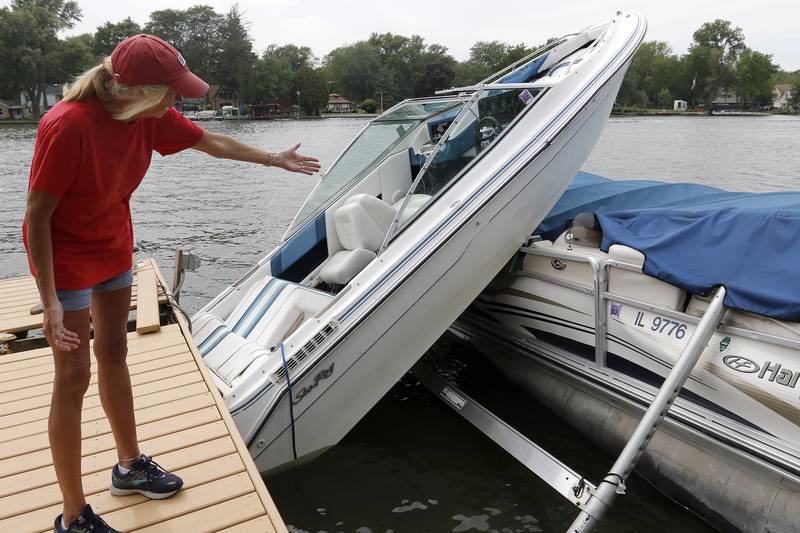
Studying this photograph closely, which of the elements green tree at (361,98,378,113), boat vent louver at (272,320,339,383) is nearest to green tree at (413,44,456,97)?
green tree at (361,98,378,113)

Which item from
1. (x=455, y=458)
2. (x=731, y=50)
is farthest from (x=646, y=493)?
(x=731, y=50)

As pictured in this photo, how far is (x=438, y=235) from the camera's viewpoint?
4.24m

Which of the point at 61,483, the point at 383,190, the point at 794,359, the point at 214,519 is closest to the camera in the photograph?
the point at 61,483

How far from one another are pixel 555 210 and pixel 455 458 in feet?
7.41

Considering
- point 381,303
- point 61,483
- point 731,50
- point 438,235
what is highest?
point 731,50

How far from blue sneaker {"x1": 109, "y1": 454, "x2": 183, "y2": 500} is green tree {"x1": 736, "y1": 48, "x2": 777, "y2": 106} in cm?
11382

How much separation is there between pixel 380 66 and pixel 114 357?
384 feet

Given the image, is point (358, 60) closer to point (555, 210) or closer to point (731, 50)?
point (731, 50)

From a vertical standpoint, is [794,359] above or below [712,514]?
above

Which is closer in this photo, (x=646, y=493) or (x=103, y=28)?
(x=646, y=493)

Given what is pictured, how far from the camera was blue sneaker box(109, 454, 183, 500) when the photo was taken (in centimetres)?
262

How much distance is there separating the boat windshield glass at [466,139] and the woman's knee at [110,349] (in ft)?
8.07

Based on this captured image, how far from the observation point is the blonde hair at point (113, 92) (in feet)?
6.73

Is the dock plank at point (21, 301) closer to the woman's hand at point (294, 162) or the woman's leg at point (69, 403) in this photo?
the woman's hand at point (294, 162)
